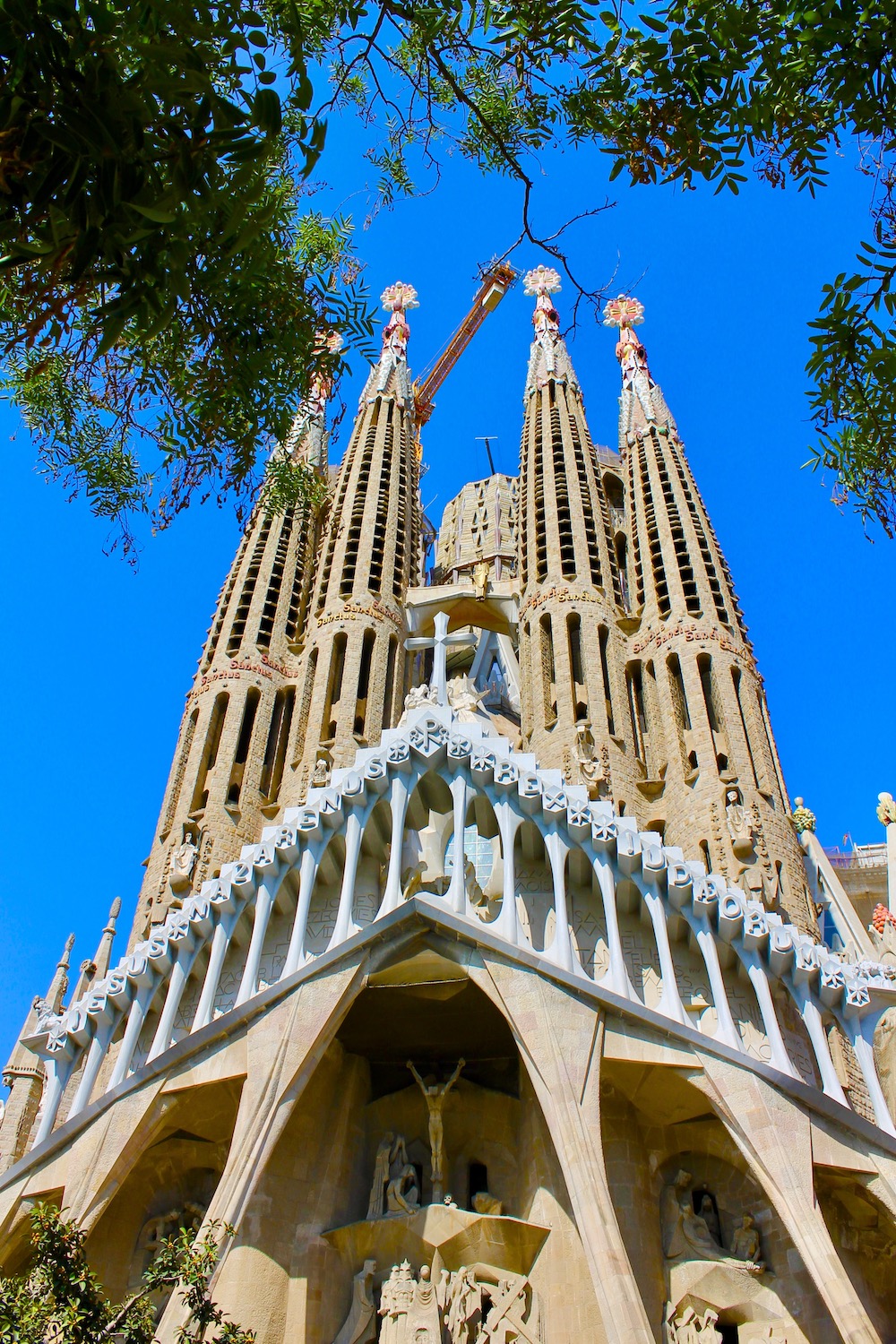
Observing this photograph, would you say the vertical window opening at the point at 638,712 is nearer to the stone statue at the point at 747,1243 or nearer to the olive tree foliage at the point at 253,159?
the stone statue at the point at 747,1243

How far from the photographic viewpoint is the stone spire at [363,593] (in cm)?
2020

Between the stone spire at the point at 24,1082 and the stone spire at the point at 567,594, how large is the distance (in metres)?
8.40

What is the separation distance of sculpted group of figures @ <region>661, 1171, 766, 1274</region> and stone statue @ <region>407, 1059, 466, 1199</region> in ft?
8.33

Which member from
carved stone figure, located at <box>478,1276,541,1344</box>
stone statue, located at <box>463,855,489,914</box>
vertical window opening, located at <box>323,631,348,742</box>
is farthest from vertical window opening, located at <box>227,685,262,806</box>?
carved stone figure, located at <box>478,1276,541,1344</box>

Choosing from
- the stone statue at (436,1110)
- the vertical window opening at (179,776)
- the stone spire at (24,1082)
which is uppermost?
the vertical window opening at (179,776)

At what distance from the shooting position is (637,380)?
28141 mm

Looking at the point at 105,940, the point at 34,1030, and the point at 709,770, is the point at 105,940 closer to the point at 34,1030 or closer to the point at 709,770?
the point at 34,1030

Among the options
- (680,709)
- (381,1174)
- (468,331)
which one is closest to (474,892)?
(381,1174)

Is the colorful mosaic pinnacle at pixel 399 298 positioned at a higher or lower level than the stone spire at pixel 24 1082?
higher

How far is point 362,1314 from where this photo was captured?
40.2 ft

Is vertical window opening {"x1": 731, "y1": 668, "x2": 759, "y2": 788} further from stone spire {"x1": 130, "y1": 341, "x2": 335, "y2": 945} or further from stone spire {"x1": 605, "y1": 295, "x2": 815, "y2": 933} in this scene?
stone spire {"x1": 130, "y1": 341, "x2": 335, "y2": 945}

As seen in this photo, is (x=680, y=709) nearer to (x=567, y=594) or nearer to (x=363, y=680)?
(x=567, y=594)

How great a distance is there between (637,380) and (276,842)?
59.9 ft

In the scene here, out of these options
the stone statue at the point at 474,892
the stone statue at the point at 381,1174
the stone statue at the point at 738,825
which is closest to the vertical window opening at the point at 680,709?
the stone statue at the point at 738,825
